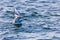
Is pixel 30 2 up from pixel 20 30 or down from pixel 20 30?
up

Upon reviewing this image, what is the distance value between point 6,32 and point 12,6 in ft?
3.92

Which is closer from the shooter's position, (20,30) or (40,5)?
(20,30)

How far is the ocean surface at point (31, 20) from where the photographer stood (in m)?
4.80

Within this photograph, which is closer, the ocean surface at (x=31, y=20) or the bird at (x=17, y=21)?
the ocean surface at (x=31, y=20)

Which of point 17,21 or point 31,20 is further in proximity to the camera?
point 31,20

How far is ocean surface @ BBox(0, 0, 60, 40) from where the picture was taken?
480cm

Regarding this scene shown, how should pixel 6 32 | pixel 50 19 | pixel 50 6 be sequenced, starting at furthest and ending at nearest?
1. pixel 50 6
2. pixel 50 19
3. pixel 6 32

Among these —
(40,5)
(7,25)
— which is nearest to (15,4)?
(40,5)

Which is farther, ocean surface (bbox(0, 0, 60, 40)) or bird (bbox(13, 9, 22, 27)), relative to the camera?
bird (bbox(13, 9, 22, 27))

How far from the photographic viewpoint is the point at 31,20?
5.33 meters

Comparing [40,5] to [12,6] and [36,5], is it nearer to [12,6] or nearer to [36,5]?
[36,5]

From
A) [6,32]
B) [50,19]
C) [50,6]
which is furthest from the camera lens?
[50,6]

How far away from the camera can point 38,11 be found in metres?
5.70

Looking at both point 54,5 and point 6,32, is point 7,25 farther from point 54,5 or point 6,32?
point 54,5
